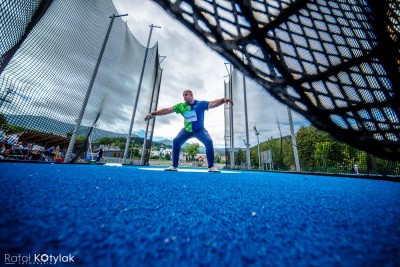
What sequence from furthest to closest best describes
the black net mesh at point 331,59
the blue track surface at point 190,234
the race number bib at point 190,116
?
the race number bib at point 190,116 → the black net mesh at point 331,59 → the blue track surface at point 190,234

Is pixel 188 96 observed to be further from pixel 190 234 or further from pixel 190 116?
pixel 190 234

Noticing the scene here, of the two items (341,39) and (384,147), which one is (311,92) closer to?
(341,39)

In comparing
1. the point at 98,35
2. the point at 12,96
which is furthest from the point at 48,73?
the point at 98,35

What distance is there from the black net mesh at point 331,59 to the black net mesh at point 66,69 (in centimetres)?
422

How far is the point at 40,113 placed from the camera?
17.2 feet

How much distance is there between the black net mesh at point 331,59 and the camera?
157 cm

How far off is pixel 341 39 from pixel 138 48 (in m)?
10.1

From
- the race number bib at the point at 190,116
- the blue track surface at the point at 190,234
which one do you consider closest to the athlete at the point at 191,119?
the race number bib at the point at 190,116

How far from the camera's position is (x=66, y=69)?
578cm

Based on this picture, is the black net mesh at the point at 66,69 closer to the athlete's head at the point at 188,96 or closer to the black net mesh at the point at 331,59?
the athlete's head at the point at 188,96

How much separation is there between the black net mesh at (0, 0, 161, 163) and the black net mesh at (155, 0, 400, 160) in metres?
4.22

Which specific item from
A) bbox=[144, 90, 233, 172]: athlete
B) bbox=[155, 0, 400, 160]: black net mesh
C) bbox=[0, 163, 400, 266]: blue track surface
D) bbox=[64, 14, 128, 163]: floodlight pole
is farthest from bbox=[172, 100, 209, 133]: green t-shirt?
bbox=[64, 14, 128, 163]: floodlight pole

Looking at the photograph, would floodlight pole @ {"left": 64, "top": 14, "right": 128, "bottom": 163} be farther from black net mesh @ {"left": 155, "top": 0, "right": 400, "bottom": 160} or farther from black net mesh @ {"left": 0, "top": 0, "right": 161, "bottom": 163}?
black net mesh @ {"left": 155, "top": 0, "right": 400, "bottom": 160}

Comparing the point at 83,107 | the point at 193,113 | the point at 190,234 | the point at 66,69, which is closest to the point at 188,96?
the point at 193,113
